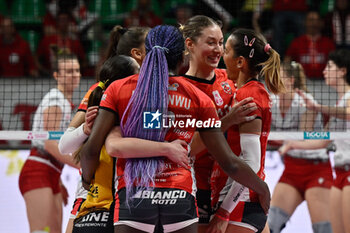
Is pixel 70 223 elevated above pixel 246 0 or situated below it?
below

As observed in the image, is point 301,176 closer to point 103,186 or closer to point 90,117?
point 103,186

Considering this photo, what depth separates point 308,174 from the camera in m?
6.65

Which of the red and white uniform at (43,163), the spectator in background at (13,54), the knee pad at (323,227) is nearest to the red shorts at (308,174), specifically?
the knee pad at (323,227)

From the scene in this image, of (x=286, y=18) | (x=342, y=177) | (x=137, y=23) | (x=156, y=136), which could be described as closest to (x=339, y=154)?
(x=342, y=177)

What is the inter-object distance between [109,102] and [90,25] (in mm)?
8276

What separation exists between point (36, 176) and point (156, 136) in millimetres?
3016

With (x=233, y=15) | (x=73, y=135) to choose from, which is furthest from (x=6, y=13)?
(x=73, y=135)

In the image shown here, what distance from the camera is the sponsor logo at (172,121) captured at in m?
3.35

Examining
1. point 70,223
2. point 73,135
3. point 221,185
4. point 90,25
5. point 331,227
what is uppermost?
point 90,25

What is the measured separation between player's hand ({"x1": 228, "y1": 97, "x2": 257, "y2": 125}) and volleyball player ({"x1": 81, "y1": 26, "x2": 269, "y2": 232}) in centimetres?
47

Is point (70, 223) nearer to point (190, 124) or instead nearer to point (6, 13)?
point (190, 124)

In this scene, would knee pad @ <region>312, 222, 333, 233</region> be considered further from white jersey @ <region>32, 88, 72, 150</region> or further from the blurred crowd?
the blurred crowd

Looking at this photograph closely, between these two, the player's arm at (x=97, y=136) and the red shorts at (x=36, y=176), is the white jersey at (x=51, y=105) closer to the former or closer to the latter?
the red shorts at (x=36, y=176)

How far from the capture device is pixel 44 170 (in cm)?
610
